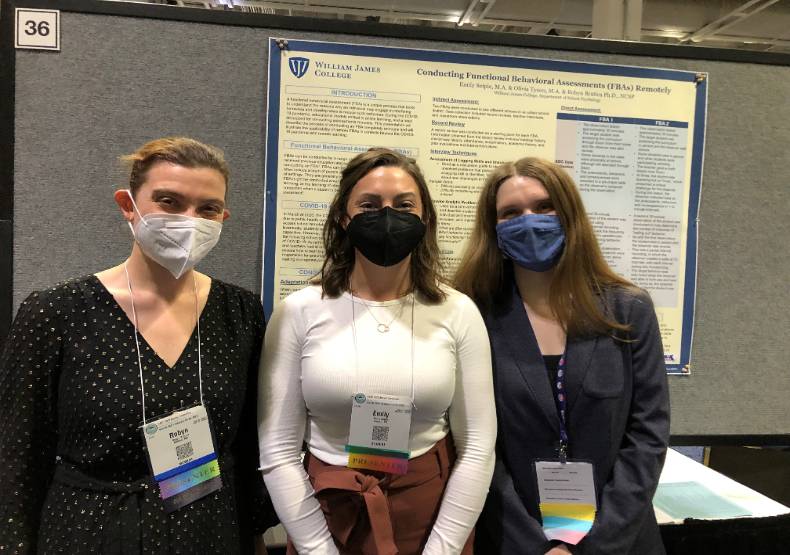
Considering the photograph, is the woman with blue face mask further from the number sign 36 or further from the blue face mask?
the number sign 36

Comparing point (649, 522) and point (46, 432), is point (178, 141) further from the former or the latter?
point (649, 522)

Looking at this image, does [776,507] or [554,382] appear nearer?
[554,382]

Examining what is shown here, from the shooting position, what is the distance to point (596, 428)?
1.01 m

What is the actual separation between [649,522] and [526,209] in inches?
31.4

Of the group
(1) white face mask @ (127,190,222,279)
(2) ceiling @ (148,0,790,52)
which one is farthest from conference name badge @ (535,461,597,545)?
(2) ceiling @ (148,0,790,52)

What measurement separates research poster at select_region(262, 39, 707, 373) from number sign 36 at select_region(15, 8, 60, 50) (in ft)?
1.94

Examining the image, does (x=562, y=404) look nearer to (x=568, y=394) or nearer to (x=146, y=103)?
(x=568, y=394)

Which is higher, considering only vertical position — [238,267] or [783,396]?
[238,267]

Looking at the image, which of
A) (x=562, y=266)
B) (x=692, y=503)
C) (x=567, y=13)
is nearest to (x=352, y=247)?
(x=562, y=266)

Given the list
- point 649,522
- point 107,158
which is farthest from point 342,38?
point 649,522

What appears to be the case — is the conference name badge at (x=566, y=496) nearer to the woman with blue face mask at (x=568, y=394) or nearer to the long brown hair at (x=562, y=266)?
the woman with blue face mask at (x=568, y=394)

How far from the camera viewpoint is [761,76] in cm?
149

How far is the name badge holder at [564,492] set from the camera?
39.9 inches

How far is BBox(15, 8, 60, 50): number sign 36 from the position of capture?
125 centimetres
